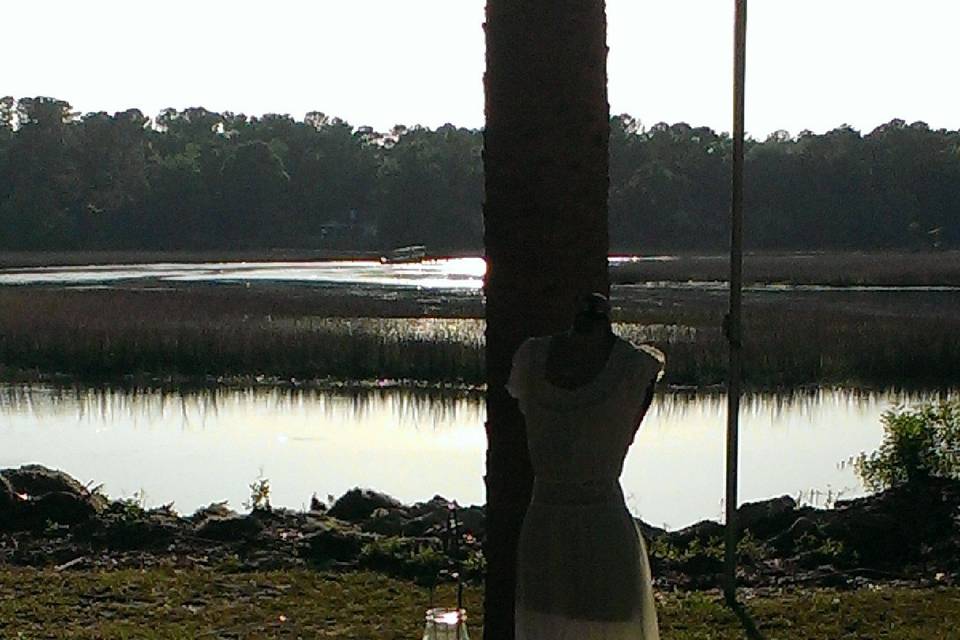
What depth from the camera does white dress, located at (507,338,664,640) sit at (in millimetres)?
3896

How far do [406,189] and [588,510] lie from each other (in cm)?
7854

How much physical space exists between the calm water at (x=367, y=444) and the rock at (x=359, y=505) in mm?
2213

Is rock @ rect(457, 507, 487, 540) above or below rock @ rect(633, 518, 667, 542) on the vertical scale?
above

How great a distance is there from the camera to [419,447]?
16.5 metres

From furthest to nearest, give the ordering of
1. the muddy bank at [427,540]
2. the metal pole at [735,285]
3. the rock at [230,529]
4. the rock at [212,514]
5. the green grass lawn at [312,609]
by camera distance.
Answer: the rock at [212,514] < the rock at [230,529] < the muddy bank at [427,540] < the metal pole at [735,285] < the green grass lawn at [312,609]

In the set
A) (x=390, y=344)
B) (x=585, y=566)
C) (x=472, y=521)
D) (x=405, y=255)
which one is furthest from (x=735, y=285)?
(x=405, y=255)

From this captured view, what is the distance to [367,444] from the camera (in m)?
16.8

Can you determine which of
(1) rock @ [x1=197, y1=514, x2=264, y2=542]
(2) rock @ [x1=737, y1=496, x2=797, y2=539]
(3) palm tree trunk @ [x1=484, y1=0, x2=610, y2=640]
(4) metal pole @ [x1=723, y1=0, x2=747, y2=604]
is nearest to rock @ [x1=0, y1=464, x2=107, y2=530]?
(1) rock @ [x1=197, y1=514, x2=264, y2=542]

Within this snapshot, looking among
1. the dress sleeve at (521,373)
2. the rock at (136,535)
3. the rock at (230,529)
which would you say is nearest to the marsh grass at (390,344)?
the rock at (230,529)

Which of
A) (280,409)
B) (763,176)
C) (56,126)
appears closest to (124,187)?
(56,126)

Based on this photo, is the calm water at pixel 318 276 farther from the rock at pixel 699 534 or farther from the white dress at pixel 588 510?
the white dress at pixel 588 510

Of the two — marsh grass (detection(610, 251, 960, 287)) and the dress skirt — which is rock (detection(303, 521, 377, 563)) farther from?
marsh grass (detection(610, 251, 960, 287))

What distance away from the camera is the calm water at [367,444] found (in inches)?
550

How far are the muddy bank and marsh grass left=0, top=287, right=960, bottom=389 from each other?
11.4 m
